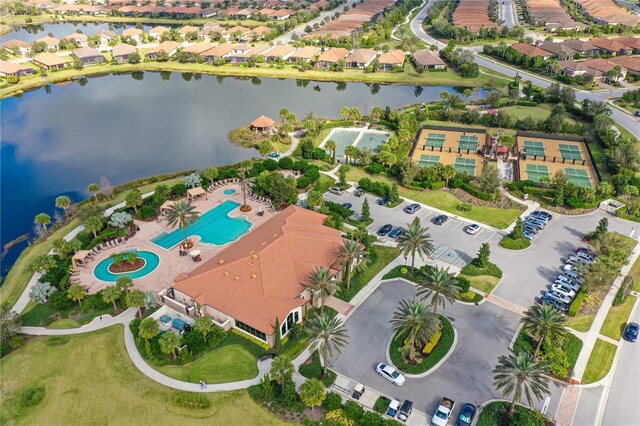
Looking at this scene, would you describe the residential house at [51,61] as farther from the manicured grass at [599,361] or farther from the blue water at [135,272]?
the manicured grass at [599,361]

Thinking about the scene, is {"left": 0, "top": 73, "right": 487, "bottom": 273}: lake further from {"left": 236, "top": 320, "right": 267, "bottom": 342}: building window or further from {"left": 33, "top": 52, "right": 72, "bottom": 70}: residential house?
{"left": 236, "top": 320, "right": 267, "bottom": 342}: building window

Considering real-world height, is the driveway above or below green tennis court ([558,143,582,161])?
below

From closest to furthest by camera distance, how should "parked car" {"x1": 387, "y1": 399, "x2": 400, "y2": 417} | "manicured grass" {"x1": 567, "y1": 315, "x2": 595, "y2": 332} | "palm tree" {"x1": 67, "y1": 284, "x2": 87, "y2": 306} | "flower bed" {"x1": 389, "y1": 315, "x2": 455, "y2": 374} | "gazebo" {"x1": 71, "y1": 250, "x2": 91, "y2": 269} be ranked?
1. "parked car" {"x1": 387, "y1": 399, "x2": 400, "y2": 417}
2. "flower bed" {"x1": 389, "y1": 315, "x2": 455, "y2": 374}
3. "manicured grass" {"x1": 567, "y1": 315, "x2": 595, "y2": 332}
4. "palm tree" {"x1": 67, "y1": 284, "x2": 87, "y2": 306}
5. "gazebo" {"x1": 71, "y1": 250, "x2": 91, "y2": 269}

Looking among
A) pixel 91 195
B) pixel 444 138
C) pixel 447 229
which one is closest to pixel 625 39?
pixel 444 138

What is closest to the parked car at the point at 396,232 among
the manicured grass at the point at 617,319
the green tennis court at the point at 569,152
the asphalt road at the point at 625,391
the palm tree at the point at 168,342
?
the manicured grass at the point at 617,319

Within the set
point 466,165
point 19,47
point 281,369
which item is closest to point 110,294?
point 281,369

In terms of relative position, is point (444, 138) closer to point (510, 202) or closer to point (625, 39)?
point (510, 202)

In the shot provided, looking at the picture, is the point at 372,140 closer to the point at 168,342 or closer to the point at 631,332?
the point at 631,332

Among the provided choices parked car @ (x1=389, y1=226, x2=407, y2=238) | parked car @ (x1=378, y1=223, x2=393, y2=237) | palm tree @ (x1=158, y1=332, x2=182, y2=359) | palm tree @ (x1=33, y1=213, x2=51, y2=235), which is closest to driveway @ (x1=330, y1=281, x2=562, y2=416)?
parked car @ (x1=389, y1=226, x2=407, y2=238)
